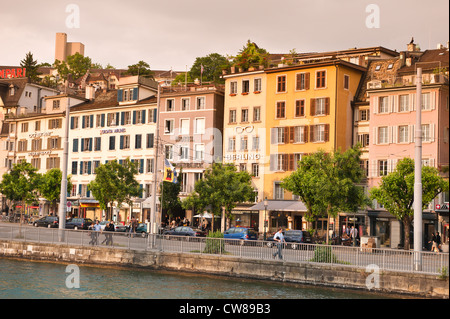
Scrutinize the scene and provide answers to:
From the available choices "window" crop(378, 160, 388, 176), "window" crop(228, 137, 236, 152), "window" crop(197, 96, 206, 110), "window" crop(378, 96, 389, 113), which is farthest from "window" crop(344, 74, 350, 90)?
"window" crop(197, 96, 206, 110)

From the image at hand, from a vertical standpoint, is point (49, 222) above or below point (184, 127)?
below

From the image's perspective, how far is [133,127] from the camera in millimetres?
75250

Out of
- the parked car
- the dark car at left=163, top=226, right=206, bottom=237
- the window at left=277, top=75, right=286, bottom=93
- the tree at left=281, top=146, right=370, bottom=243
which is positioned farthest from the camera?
the window at left=277, top=75, right=286, bottom=93

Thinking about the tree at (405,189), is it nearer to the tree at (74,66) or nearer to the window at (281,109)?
the window at (281,109)

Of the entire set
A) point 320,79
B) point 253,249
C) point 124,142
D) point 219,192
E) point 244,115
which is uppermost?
point 320,79

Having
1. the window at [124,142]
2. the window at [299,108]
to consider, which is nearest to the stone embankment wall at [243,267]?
the window at [299,108]

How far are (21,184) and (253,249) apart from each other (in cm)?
4609

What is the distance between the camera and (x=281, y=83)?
65375 millimetres

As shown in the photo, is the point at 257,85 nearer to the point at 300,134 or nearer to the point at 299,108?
the point at 299,108

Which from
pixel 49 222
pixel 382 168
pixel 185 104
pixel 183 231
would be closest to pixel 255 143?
pixel 185 104

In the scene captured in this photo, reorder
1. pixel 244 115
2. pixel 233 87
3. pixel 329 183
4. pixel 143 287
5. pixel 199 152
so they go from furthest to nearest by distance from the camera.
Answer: pixel 199 152 < pixel 233 87 < pixel 244 115 < pixel 329 183 < pixel 143 287

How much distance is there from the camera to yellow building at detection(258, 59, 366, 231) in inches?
2419

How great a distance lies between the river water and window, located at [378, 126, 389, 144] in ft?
90.8

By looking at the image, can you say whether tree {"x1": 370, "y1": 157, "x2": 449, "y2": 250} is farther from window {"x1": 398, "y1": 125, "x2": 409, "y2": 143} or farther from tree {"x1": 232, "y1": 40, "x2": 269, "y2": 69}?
tree {"x1": 232, "y1": 40, "x2": 269, "y2": 69}
